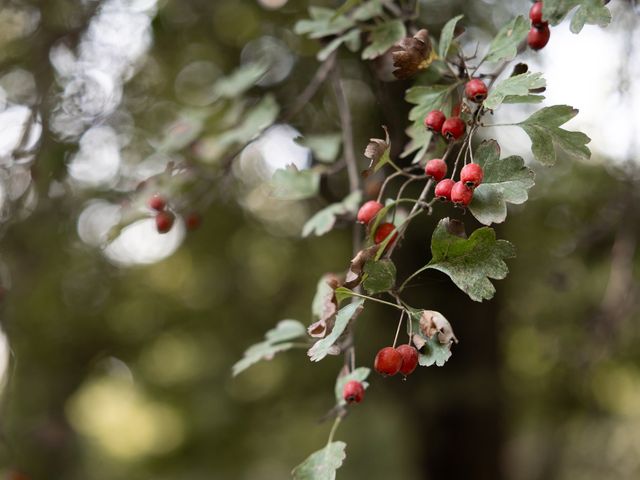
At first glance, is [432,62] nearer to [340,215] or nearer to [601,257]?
[340,215]

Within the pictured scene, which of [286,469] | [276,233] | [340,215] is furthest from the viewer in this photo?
[286,469]

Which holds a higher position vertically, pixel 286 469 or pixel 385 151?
pixel 385 151

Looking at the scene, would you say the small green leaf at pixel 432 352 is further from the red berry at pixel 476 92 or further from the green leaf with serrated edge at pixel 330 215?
the green leaf with serrated edge at pixel 330 215

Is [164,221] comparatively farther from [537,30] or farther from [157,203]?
[537,30]

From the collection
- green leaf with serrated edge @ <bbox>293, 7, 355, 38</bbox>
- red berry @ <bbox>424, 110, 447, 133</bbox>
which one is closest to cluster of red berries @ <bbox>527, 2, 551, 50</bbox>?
red berry @ <bbox>424, 110, 447, 133</bbox>

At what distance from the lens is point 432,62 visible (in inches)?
42.9

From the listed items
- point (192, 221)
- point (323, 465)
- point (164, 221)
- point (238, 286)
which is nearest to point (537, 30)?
point (323, 465)

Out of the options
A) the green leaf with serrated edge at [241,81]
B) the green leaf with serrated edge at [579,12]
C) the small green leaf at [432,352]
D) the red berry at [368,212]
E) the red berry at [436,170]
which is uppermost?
the green leaf with serrated edge at [579,12]

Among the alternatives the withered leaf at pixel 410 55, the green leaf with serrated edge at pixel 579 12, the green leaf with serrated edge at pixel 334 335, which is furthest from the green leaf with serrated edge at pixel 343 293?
the green leaf with serrated edge at pixel 579 12

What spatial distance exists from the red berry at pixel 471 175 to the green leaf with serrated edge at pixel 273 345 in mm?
538

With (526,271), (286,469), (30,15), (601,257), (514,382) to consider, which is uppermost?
(30,15)

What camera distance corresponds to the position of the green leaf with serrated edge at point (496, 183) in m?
0.83

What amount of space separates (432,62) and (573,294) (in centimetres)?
408

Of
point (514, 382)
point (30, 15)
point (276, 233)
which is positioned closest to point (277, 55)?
point (30, 15)
